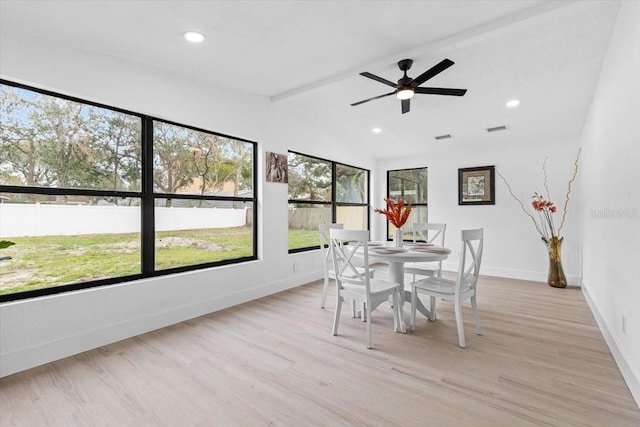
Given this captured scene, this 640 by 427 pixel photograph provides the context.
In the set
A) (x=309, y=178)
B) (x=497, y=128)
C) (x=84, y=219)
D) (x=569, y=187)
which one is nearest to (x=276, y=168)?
(x=309, y=178)

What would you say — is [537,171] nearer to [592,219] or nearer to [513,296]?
[592,219]

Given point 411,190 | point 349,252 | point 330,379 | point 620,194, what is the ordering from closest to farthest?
1. point 330,379
2. point 620,194
3. point 349,252
4. point 411,190

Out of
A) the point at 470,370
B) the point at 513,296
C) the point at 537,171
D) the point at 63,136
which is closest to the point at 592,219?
the point at 513,296

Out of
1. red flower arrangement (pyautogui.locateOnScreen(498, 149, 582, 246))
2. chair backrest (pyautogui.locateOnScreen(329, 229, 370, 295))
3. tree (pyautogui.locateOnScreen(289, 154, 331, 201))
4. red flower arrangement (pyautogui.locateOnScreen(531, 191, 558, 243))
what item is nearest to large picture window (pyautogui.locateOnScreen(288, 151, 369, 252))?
tree (pyautogui.locateOnScreen(289, 154, 331, 201))

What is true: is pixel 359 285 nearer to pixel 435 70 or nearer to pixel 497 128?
pixel 435 70

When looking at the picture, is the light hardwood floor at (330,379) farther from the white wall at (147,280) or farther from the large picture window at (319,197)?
the large picture window at (319,197)

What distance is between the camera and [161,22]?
2.34 meters

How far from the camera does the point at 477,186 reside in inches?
220

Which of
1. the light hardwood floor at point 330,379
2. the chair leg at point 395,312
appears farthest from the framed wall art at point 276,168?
the chair leg at point 395,312

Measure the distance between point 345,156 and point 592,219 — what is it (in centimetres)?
362

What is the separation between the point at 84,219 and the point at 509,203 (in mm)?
5839

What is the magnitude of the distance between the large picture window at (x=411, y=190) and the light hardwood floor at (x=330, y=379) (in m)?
3.39

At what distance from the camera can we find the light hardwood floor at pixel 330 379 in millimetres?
1735

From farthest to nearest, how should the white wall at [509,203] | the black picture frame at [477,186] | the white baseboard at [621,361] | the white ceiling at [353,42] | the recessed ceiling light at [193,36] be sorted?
the black picture frame at [477,186]
the white wall at [509,203]
the recessed ceiling light at [193,36]
the white ceiling at [353,42]
the white baseboard at [621,361]
